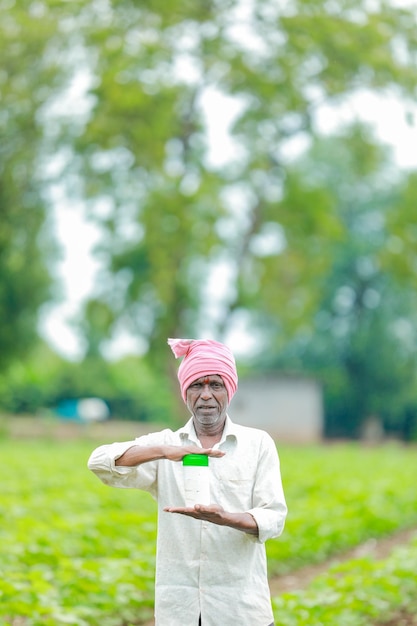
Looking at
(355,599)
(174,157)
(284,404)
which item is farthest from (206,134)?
(355,599)

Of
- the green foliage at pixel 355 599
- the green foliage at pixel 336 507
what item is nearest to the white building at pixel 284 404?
the green foliage at pixel 336 507

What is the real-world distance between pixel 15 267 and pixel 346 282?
57.8 ft

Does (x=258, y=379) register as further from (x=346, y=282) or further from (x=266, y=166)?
(x=266, y=166)

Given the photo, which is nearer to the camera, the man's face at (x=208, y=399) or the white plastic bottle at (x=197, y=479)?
the white plastic bottle at (x=197, y=479)

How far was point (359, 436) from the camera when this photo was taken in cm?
4597

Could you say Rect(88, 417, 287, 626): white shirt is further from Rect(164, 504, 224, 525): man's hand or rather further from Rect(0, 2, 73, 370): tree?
Rect(0, 2, 73, 370): tree

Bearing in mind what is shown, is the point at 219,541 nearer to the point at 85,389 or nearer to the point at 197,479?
the point at 197,479

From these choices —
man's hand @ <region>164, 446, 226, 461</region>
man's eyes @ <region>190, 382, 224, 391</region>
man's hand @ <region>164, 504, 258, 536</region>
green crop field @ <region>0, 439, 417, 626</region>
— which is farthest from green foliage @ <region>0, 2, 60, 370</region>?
man's hand @ <region>164, 504, 258, 536</region>

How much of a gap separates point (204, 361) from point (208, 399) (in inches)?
5.4

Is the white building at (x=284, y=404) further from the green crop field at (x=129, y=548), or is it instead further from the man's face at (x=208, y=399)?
the man's face at (x=208, y=399)

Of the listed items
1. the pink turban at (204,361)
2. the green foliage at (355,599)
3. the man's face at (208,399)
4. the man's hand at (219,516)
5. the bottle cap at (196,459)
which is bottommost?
the man's hand at (219,516)

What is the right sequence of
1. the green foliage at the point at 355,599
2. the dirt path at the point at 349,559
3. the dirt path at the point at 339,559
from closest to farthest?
1. the green foliage at the point at 355,599
2. the dirt path at the point at 349,559
3. the dirt path at the point at 339,559

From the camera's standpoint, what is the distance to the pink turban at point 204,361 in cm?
375

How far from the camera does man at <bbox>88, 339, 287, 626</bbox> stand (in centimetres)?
368
